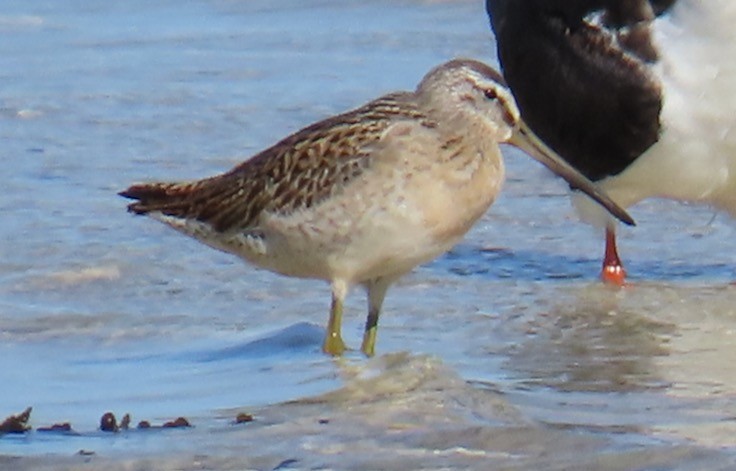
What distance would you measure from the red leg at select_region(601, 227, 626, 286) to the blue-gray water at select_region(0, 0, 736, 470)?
7 cm

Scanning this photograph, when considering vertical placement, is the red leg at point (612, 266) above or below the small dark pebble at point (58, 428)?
below

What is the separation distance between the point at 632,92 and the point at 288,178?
194cm

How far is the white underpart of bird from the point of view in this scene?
758 centimetres

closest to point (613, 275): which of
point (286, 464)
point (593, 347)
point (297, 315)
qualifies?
point (593, 347)

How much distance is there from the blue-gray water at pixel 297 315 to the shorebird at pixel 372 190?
32 centimetres

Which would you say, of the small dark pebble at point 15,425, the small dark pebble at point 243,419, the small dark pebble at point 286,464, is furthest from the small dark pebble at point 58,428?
the small dark pebble at point 286,464

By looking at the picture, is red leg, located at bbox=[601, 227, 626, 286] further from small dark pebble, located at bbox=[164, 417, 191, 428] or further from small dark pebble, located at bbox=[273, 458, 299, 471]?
small dark pebble, located at bbox=[273, 458, 299, 471]

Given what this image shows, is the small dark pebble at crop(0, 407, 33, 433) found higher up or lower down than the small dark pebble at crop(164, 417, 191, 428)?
higher up

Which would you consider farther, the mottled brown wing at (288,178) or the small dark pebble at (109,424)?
the mottled brown wing at (288,178)

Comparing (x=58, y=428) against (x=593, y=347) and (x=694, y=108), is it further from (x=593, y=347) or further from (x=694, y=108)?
(x=694, y=108)

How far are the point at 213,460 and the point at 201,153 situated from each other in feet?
15.7

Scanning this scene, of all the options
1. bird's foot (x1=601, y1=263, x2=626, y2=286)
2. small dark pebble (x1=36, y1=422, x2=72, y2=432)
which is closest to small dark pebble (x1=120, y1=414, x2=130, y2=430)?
small dark pebble (x1=36, y1=422, x2=72, y2=432)

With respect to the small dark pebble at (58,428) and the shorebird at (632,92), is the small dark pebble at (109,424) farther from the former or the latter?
the shorebird at (632,92)

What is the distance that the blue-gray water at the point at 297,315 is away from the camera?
5.11 m
